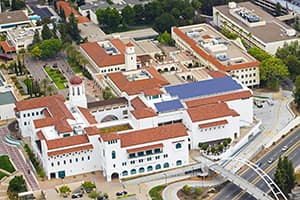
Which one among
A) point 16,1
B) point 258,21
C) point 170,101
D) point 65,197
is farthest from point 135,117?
point 16,1

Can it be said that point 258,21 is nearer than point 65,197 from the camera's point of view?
No

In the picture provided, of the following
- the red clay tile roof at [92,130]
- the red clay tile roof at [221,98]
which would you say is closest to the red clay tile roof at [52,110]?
the red clay tile roof at [92,130]

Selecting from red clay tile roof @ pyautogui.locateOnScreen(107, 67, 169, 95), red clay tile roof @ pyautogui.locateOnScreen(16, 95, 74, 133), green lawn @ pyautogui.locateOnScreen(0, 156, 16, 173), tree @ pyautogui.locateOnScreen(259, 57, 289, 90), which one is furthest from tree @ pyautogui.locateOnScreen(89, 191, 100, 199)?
tree @ pyautogui.locateOnScreen(259, 57, 289, 90)

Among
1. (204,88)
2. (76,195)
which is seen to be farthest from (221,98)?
(76,195)

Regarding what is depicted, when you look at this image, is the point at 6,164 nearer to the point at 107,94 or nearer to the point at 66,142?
the point at 66,142

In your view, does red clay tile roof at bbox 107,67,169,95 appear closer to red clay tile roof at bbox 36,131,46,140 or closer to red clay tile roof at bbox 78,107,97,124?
red clay tile roof at bbox 78,107,97,124

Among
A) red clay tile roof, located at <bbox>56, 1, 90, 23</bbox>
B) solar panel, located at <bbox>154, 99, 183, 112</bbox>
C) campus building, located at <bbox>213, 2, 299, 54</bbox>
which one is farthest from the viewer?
red clay tile roof, located at <bbox>56, 1, 90, 23</bbox>

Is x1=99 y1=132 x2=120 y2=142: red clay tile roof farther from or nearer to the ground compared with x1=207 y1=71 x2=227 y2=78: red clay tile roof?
farther from the ground

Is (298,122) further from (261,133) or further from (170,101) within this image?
(170,101)

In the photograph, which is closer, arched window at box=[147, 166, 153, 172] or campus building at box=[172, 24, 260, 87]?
arched window at box=[147, 166, 153, 172]
